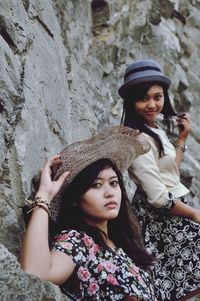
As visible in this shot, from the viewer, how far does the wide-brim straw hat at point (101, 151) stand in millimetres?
3307

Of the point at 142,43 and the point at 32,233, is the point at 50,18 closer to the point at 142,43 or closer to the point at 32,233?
the point at 32,233

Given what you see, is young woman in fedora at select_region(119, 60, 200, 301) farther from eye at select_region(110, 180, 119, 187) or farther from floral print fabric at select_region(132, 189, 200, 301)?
eye at select_region(110, 180, 119, 187)

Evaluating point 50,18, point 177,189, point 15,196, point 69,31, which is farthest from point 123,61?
point 15,196

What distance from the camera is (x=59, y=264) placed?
9.46ft

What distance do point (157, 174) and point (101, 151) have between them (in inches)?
22.6

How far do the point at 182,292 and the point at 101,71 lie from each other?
141 inches

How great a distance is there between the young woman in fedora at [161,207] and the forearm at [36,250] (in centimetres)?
113

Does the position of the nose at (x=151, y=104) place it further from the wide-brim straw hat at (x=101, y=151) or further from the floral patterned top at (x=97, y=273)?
the floral patterned top at (x=97, y=273)

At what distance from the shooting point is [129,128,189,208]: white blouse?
3.83 metres

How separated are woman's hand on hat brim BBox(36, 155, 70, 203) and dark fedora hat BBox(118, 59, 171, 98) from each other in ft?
3.51

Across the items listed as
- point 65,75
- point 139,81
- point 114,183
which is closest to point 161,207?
point 114,183

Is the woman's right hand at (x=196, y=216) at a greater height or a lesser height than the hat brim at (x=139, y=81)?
lesser

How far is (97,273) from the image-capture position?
3035 millimetres

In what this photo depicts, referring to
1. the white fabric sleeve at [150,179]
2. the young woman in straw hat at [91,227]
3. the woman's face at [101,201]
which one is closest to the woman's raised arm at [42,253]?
the young woman in straw hat at [91,227]
